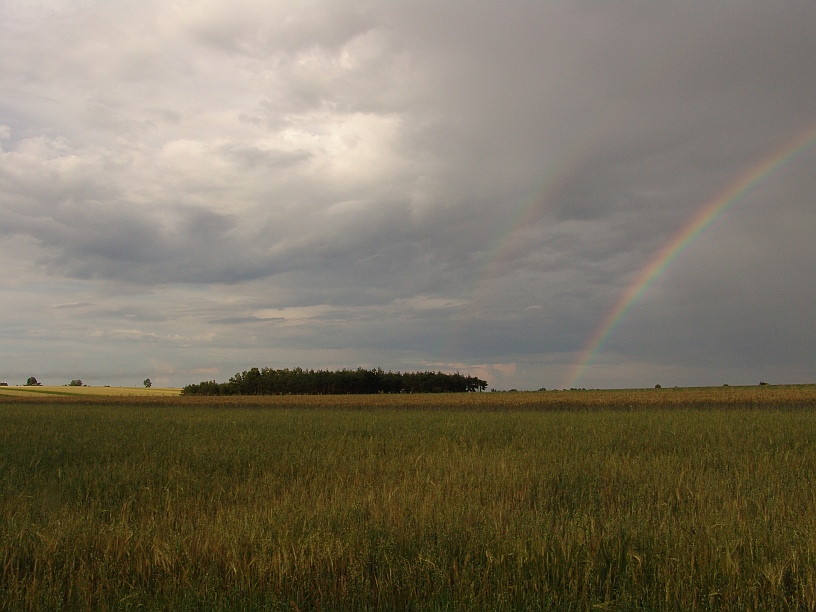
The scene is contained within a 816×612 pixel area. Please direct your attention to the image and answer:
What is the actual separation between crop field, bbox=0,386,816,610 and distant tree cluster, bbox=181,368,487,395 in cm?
8971

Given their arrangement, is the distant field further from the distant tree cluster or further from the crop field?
the crop field

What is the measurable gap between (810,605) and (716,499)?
13.7 ft

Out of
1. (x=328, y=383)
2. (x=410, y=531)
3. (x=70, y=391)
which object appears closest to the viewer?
(x=410, y=531)

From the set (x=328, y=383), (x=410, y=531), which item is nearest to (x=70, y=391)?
(x=328, y=383)

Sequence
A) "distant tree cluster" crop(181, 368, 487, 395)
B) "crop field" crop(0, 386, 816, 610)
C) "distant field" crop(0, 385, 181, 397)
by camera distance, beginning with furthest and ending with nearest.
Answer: "distant tree cluster" crop(181, 368, 487, 395) < "distant field" crop(0, 385, 181, 397) < "crop field" crop(0, 386, 816, 610)

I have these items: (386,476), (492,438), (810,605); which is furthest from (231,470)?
(810,605)

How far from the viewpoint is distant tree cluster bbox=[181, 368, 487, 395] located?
337ft

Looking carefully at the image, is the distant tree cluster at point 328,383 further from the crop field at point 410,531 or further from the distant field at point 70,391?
the crop field at point 410,531

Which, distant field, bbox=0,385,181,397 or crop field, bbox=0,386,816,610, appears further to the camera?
distant field, bbox=0,385,181,397

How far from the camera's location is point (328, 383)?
104 m

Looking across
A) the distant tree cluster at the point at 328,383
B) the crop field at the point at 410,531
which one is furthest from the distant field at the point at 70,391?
the crop field at the point at 410,531

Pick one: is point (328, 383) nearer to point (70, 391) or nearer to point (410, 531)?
point (70, 391)

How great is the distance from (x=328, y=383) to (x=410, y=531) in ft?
327

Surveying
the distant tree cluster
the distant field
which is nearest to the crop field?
the distant field
